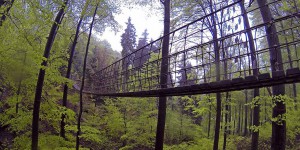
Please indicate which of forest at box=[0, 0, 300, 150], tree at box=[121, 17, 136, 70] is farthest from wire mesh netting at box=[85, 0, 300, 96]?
tree at box=[121, 17, 136, 70]

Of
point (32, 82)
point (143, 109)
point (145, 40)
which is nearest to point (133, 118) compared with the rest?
point (143, 109)

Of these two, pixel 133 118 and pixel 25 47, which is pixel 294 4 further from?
pixel 133 118

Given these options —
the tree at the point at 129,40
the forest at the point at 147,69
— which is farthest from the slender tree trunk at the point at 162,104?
the tree at the point at 129,40

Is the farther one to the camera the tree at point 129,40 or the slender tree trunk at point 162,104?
the tree at point 129,40

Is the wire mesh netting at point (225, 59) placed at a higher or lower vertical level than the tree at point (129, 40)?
lower

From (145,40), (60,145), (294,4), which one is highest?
(145,40)

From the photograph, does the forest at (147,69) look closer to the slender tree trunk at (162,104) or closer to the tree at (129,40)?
the slender tree trunk at (162,104)

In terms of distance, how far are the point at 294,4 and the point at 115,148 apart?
11185 millimetres

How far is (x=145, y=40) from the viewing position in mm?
31797

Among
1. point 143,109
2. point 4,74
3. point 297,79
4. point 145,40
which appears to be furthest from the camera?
point 145,40

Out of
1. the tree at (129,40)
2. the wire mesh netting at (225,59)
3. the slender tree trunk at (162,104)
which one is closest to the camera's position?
the wire mesh netting at (225,59)

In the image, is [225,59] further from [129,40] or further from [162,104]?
[129,40]

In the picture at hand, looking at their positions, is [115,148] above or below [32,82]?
below

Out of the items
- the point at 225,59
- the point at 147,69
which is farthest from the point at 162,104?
the point at 225,59
